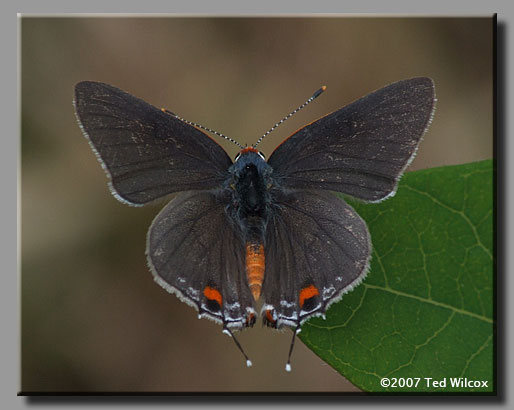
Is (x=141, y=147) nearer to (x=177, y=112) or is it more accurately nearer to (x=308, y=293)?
(x=308, y=293)

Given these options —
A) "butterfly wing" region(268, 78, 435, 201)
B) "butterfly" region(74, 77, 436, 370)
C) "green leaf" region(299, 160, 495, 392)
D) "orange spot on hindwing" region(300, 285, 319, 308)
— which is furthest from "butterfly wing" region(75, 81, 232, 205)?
"green leaf" region(299, 160, 495, 392)

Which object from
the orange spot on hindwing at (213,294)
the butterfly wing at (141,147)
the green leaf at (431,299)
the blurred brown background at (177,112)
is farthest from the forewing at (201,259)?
the blurred brown background at (177,112)

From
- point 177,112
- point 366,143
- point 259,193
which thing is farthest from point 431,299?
point 177,112

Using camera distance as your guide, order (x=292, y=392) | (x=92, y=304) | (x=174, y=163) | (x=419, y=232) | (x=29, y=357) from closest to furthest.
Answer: (x=419, y=232), (x=174, y=163), (x=292, y=392), (x=29, y=357), (x=92, y=304)

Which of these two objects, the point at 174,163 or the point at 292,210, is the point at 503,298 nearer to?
the point at 292,210

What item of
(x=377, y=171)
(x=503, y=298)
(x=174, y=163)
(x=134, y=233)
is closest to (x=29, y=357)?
(x=134, y=233)

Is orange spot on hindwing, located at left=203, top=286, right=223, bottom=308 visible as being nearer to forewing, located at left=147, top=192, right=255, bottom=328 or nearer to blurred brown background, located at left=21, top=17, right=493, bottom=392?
forewing, located at left=147, top=192, right=255, bottom=328
